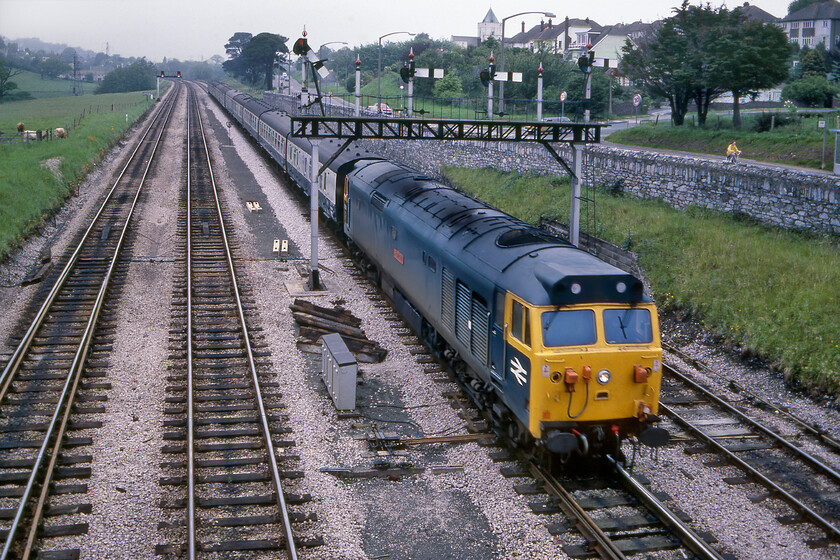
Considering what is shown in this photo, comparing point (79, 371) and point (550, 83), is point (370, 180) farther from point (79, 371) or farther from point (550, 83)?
point (550, 83)

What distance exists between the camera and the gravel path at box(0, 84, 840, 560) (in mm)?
9992

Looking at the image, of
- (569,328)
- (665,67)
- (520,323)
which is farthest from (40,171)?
(569,328)

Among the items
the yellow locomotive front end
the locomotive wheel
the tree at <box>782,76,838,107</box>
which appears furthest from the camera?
the tree at <box>782,76,838,107</box>

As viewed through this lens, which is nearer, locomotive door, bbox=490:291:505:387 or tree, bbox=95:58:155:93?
locomotive door, bbox=490:291:505:387

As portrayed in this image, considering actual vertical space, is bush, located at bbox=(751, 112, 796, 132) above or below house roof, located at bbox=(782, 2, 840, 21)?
below

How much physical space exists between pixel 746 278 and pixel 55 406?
15267 millimetres

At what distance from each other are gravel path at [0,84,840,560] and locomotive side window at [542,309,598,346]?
2.35m

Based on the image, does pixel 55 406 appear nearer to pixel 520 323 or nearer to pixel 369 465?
pixel 369 465

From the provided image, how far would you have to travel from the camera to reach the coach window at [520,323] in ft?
35.7

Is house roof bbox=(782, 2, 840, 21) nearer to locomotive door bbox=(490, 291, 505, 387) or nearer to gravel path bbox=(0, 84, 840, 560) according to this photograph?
gravel path bbox=(0, 84, 840, 560)

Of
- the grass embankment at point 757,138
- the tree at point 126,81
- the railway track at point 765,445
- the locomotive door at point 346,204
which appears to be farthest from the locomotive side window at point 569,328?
the tree at point 126,81

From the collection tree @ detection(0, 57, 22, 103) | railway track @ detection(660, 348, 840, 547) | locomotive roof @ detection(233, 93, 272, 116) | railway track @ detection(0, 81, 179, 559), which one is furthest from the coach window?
tree @ detection(0, 57, 22, 103)

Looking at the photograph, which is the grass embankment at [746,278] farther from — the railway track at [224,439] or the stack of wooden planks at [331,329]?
the railway track at [224,439]

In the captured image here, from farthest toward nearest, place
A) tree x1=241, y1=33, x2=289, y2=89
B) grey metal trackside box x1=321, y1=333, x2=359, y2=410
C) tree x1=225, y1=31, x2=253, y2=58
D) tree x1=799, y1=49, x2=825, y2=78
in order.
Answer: tree x1=225, y1=31, x2=253, y2=58 < tree x1=241, y1=33, x2=289, y2=89 < tree x1=799, y1=49, x2=825, y2=78 < grey metal trackside box x1=321, y1=333, x2=359, y2=410
